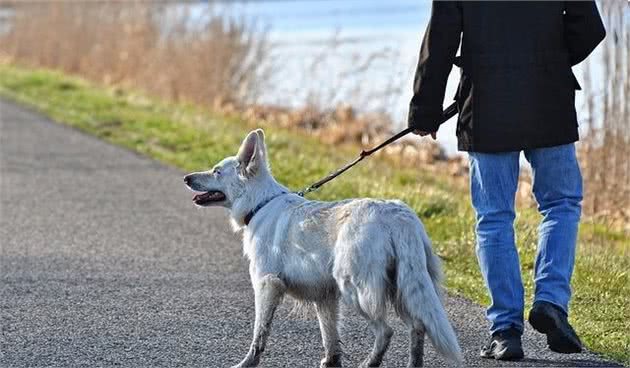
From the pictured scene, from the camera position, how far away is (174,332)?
24.9 ft

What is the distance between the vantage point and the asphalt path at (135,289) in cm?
709

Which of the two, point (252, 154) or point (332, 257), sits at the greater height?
point (252, 154)

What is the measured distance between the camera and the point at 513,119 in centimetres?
678

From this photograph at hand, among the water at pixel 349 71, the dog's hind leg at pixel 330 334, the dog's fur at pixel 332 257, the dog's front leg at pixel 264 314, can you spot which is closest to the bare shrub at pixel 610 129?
the water at pixel 349 71

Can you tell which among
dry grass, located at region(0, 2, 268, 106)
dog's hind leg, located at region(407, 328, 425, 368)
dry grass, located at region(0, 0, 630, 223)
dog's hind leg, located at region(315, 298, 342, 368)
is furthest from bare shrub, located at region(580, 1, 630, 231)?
dry grass, located at region(0, 2, 268, 106)

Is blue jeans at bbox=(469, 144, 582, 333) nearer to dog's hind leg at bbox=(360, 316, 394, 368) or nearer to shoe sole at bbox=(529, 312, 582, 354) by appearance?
shoe sole at bbox=(529, 312, 582, 354)

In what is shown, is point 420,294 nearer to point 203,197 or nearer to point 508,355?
point 508,355

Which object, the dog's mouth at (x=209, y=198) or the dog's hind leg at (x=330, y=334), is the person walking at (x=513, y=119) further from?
the dog's mouth at (x=209, y=198)

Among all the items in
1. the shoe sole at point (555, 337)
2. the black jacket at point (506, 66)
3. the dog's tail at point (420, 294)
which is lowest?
the shoe sole at point (555, 337)

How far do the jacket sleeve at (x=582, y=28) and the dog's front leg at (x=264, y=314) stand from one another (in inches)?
69.7

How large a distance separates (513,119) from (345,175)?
6.59 m

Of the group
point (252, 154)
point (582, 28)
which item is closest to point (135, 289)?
point (252, 154)

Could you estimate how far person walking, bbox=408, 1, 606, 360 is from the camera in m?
6.75

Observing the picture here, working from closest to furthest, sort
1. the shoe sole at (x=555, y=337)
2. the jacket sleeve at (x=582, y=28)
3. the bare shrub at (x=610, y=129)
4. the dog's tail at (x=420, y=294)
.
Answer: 1. the dog's tail at (x=420, y=294)
2. the shoe sole at (x=555, y=337)
3. the jacket sleeve at (x=582, y=28)
4. the bare shrub at (x=610, y=129)
